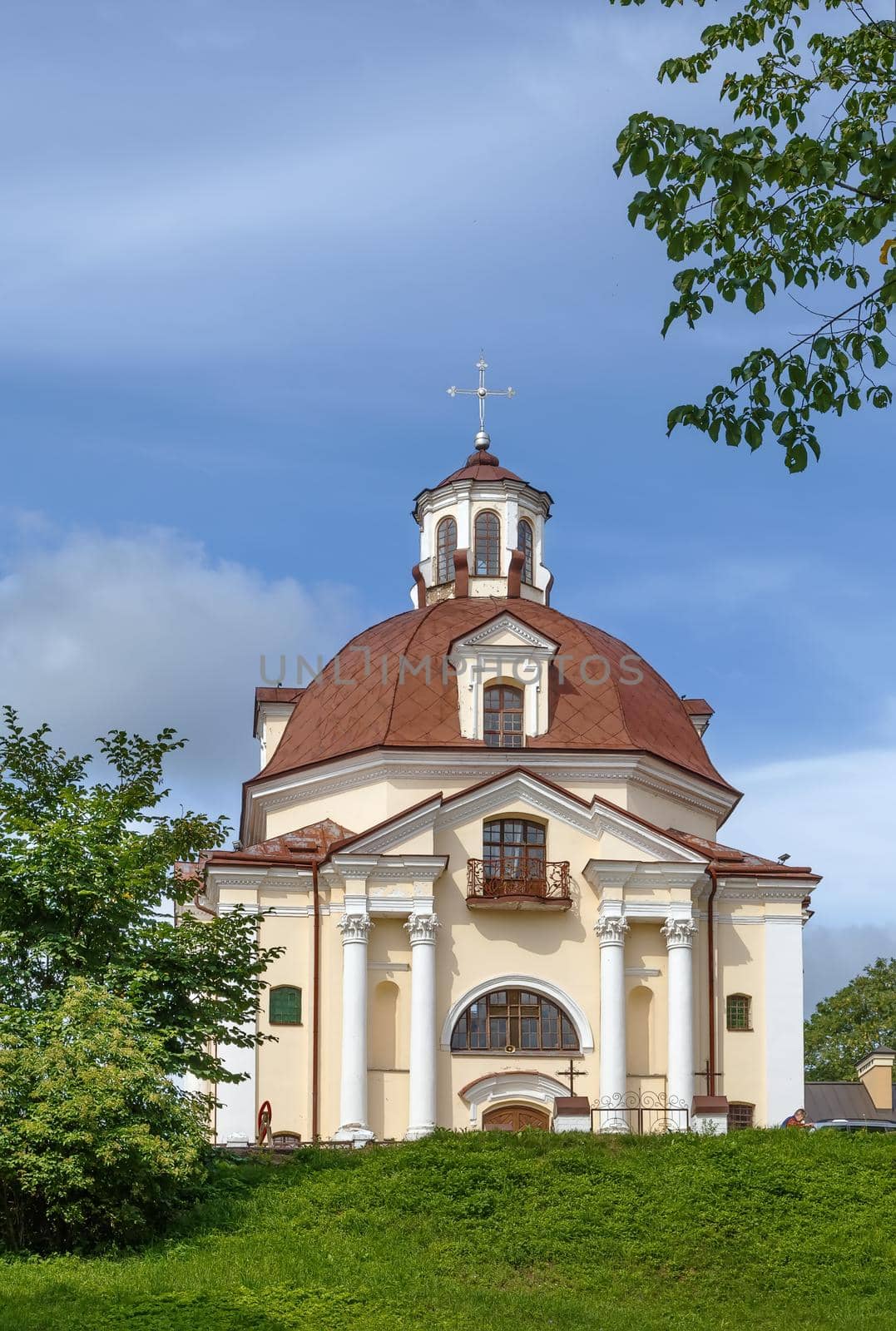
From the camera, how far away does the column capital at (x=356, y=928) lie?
32688 mm

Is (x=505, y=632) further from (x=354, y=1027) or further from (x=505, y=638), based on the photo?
(x=354, y=1027)

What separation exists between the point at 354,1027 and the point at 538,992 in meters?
3.23

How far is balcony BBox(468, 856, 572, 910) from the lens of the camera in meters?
32.8

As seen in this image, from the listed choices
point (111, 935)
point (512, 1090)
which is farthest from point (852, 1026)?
point (111, 935)

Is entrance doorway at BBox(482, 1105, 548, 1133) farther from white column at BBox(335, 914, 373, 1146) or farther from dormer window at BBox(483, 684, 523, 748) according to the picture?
dormer window at BBox(483, 684, 523, 748)

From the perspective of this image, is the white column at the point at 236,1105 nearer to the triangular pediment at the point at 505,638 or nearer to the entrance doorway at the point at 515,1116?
the entrance doorway at the point at 515,1116

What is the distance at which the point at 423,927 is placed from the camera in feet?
107

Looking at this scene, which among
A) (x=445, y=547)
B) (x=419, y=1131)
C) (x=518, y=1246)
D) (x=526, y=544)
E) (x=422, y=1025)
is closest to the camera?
(x=518, y=1246)

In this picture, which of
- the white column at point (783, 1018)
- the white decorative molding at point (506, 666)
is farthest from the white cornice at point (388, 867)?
the white column at point (783, 1018)

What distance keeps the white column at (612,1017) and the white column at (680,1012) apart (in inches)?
32.0

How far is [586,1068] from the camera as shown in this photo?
1276 inches

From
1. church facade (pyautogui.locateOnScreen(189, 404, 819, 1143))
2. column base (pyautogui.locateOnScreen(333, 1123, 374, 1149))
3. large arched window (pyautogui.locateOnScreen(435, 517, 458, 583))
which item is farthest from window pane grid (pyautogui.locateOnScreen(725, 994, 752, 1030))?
large arched window (pyautogui.locateOnScreen(435, 517, 458, 583))

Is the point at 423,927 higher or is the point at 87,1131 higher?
the point at 423,927

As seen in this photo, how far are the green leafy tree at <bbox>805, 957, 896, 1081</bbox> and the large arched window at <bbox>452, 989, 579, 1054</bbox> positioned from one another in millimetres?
28223
